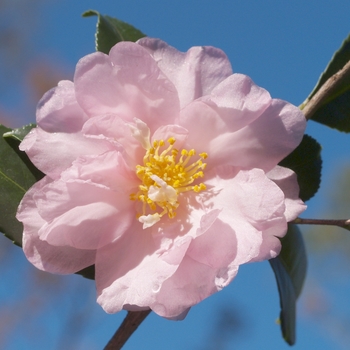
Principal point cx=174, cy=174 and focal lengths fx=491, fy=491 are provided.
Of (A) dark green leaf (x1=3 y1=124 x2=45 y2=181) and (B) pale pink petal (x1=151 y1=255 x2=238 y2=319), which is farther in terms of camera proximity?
(A) dark green leaf (x1=3 y1=124 x2=45 y2=181)

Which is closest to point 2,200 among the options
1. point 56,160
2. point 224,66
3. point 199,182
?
point 56,160

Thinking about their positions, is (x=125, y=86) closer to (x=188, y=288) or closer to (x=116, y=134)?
(x=116, y=134)

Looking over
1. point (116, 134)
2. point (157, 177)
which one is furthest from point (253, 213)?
point (116, 134)

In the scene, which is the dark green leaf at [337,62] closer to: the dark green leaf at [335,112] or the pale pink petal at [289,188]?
the dark green leaf at [335,112]

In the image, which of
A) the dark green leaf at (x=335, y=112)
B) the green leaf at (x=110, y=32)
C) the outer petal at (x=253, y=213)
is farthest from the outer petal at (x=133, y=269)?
the dark green leaf at (x=335, y=112)

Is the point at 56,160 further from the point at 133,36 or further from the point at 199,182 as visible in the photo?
the point at 133,36

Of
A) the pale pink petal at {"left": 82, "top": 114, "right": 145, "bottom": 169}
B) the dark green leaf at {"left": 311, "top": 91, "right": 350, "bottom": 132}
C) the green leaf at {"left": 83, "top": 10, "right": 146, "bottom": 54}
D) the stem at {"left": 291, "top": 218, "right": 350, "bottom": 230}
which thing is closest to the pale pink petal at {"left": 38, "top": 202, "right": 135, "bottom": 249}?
the pale pink petal at {"left": 82, "top": 114, "right": 145, "bottom": 169}

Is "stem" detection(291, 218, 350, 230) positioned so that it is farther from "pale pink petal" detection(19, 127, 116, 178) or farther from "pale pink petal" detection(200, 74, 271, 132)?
"pale pink petal" detection(19, 127, 116, 178)
